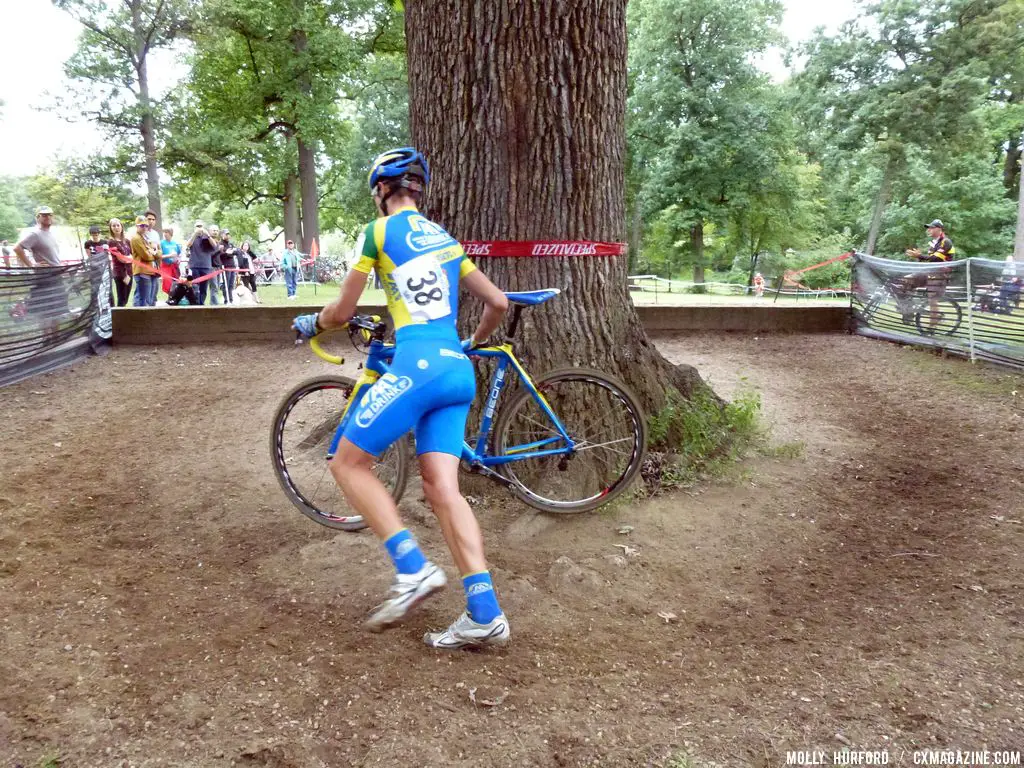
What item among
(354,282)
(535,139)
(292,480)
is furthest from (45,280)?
(354,282)

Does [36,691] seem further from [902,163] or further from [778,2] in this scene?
[778,2]

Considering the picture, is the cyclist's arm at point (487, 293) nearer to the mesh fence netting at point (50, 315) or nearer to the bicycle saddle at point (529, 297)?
the bicycle saddle at point (529, 297)

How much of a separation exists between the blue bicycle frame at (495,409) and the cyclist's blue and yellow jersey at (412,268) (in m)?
0.59

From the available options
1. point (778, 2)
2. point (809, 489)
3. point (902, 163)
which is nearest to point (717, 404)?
point (809, 489)

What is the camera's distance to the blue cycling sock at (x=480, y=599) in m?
2.82

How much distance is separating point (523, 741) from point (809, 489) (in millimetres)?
2966

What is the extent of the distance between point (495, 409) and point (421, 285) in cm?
139

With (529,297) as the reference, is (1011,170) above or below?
above

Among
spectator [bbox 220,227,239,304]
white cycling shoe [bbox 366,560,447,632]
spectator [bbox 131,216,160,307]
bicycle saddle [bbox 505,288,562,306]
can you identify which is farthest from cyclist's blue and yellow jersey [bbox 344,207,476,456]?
spectator [bbox 220,227,239,304]

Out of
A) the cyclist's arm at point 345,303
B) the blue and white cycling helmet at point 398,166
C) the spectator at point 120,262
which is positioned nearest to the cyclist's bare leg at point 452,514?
the cyclist's arm at point 345,303

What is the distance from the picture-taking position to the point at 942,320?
8.99 meters

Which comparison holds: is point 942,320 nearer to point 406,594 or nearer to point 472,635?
point 472,635

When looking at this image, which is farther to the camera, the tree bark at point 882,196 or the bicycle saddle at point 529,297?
the tree bark at point 882,196

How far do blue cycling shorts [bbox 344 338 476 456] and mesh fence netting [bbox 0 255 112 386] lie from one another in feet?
21.2
